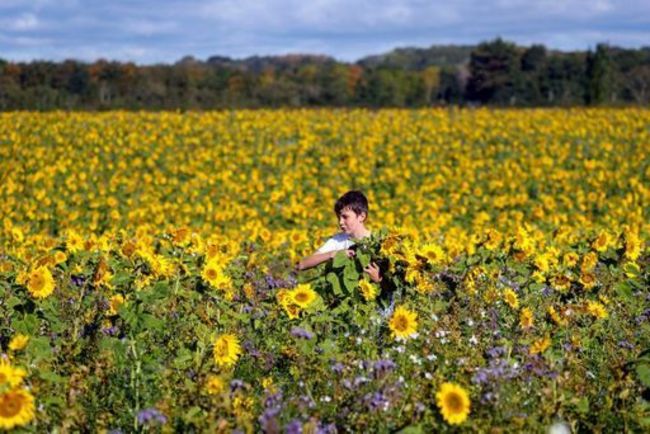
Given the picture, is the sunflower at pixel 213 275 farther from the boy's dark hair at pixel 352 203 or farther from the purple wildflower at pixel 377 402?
the purple wildflower at pixel 377 402

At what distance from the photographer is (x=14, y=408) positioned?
10.5 ft

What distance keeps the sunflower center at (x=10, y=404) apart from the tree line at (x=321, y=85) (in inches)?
1053

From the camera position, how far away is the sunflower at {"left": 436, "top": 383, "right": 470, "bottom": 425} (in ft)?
11.0

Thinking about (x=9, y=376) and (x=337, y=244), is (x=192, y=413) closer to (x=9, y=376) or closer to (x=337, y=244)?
(x=9, y=376)

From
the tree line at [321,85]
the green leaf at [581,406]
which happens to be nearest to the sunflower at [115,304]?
the green leaf at [581,406]

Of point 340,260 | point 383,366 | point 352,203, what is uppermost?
point 352,203

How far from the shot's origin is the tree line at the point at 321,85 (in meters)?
31.4

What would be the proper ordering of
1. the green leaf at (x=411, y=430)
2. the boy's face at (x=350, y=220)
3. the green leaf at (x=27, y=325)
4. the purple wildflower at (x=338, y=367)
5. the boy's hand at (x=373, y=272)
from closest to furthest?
the green leaf at (x=411, y=430), the purple wildflower at (x=338, y=367), the green leaf at (x=27, y=325), the boy's hand at (x=373, y=272), the boy's face at (x=350, y=220)

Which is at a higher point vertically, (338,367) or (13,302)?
(13,302)

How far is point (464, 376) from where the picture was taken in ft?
13.1

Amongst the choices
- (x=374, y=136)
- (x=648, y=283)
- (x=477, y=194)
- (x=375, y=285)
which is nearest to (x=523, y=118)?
(x=374, y=136)

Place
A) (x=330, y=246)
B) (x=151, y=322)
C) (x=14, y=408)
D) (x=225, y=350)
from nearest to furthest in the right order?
(x=14, y=408) → (x=225, y=350) → (x=151, y=322) → (x=330, y=246)

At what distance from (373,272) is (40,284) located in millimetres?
1978

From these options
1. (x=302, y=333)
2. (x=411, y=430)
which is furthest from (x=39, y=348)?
(x=411, y=430)
